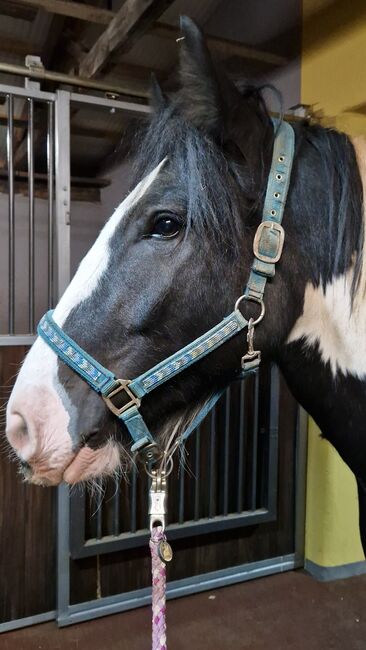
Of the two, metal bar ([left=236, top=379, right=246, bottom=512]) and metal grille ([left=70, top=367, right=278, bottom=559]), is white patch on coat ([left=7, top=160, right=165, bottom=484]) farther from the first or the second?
metal bar ([left=236, top=379, right=246, bottom=512])

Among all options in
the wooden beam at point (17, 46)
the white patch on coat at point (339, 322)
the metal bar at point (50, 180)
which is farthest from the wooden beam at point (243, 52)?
the white patch on coat at point (339, 322)

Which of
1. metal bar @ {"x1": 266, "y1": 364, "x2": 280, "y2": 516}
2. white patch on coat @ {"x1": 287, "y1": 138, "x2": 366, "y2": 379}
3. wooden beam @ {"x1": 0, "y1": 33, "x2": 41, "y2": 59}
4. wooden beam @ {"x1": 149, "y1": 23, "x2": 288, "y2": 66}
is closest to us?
white patch on coat @ {"x1": 287, "y1": 138, "x2": 366, "y2": 379}

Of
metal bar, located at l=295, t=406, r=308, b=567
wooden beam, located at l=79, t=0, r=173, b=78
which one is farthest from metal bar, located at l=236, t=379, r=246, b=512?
wooden beam, located at l=79, t=0, r=173, b=78

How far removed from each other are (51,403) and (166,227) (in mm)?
322

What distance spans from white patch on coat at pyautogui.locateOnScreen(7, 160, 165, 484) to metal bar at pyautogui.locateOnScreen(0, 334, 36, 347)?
834mm

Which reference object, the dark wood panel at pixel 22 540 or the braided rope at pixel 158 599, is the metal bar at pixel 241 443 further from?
the braided rope at pixel 158 599

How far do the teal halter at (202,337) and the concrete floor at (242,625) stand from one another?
1.24m

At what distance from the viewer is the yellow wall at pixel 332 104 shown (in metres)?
1.68

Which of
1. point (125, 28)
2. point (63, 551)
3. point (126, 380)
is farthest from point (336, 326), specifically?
point (125, 28)

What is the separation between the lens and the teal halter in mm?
715

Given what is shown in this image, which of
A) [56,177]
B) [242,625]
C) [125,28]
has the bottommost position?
[242,625]

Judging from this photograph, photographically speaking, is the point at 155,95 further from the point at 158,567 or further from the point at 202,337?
the point at 158,567

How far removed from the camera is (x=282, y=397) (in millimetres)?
1983

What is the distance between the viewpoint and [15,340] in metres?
1.54
